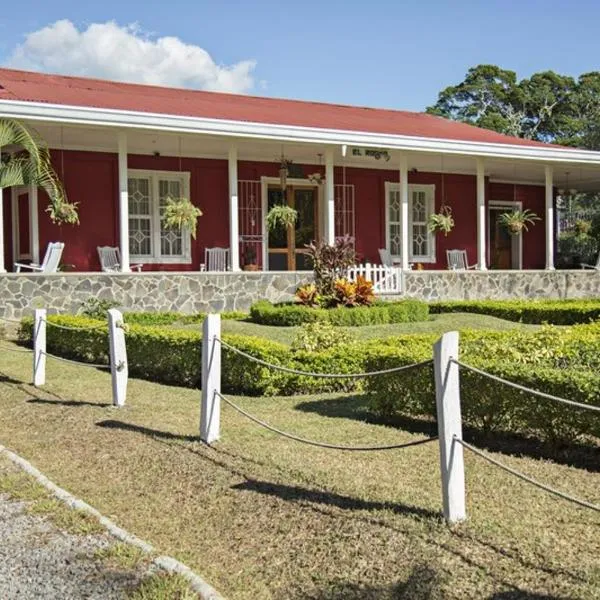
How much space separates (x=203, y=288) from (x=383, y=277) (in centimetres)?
400

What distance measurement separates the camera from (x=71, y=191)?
17125 mm

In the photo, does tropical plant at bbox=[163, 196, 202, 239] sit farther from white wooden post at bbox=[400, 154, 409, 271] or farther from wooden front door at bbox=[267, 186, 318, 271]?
white wooden post at bbox=[400, 154, 409, 271]

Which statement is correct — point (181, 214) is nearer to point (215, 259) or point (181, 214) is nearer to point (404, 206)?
point (215, 259)

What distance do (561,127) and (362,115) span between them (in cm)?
3026

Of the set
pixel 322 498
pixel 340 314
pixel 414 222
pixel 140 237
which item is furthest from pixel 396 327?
pixel 322 498

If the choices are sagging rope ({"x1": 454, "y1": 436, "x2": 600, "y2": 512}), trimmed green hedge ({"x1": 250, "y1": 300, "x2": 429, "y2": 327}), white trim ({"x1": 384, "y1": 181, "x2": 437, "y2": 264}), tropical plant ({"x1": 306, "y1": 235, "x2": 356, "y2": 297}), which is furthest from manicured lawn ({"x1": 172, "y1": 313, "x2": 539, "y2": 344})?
sagging rope ({"x1": 454, "y1": 436, "x2": 600, "y2": 512})

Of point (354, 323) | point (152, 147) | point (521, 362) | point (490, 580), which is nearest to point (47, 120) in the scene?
point (152, 147)

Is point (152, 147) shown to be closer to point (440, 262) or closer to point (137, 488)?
point (440, 262)

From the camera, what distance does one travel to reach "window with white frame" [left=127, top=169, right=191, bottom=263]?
17938 millimetres

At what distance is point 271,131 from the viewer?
16.0 m

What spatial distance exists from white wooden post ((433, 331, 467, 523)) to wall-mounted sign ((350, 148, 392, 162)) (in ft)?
44.6

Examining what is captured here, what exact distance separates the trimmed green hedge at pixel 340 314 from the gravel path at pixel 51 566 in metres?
8.75

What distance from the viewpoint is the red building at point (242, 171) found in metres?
15.6

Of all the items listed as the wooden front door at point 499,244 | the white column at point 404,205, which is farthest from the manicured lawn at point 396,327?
the wooden front door at point 499,244
